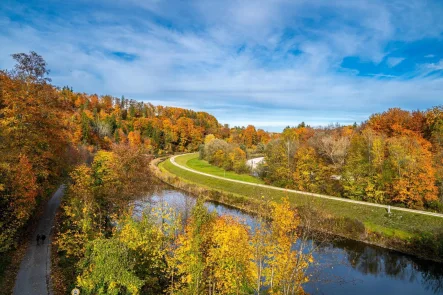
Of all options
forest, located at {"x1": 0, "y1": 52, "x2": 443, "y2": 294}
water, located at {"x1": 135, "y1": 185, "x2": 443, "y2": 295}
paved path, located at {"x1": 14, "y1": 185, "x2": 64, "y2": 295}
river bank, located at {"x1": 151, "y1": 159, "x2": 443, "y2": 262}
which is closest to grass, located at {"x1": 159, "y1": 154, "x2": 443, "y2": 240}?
river bank, located at {"x1": 151, "y1": 159, "x2": 443, "y2": 262}

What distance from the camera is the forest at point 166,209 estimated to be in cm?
1291

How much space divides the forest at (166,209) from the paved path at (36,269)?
837 mm

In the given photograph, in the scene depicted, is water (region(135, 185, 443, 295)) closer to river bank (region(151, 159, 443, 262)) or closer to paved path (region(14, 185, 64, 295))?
river bank (region(151, 159, 443, 262))

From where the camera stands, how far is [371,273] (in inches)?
853

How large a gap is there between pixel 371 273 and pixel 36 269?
22.2 m

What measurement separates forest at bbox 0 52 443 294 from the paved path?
0.84 metres

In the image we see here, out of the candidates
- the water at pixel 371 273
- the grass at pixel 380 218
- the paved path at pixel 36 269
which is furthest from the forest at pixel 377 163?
the paved path at pixel 36 269

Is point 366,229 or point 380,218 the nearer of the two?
point 366,229

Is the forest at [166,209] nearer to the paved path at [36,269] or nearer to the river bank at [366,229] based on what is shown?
the paved path at [36,269]

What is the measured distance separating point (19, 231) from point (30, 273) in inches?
221

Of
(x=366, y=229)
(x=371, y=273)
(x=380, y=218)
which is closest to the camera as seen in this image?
(x=371, y=273)

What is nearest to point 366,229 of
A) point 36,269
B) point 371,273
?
point 371,273

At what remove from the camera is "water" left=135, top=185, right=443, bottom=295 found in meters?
19.5

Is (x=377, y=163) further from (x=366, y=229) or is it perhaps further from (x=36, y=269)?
(x=36, y=269)
